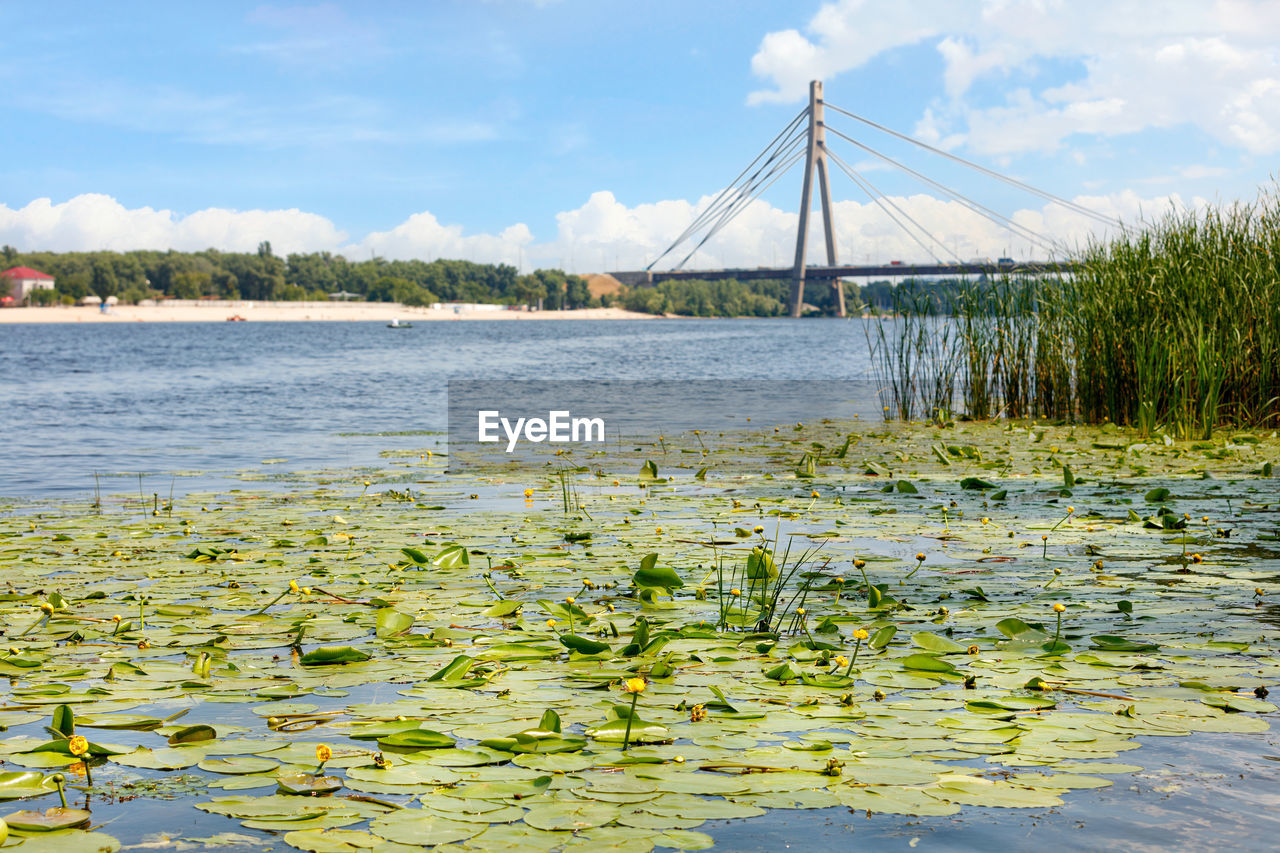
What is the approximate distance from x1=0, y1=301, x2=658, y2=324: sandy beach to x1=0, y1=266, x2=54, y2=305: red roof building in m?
8.40

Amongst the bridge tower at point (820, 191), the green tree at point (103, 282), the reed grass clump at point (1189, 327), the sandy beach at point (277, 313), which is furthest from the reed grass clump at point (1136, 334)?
the green tree at point (103, 282)

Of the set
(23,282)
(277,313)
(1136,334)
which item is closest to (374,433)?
(1136,334)

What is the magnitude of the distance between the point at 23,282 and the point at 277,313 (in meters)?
30.8

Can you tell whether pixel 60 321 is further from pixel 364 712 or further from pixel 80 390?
pixel 364 712

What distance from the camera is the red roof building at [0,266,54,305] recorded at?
10669 cm

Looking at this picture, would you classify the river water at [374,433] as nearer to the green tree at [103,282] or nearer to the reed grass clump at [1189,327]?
the reed grass clump at [1189,327]

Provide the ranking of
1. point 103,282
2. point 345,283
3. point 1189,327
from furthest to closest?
point 345,283, point 103,282, point 1189,327

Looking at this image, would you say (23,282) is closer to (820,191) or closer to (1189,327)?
(820,191)

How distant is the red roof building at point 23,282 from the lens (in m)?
107

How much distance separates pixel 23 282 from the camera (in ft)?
359

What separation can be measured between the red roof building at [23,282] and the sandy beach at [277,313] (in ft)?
27.6

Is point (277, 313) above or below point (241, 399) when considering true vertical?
above

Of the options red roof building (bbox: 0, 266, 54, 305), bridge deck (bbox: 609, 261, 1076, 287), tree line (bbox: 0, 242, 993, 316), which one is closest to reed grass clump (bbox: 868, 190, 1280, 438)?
bridge deck (bbox: 609, 261, 1076, 287)

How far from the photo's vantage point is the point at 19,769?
2223mm
